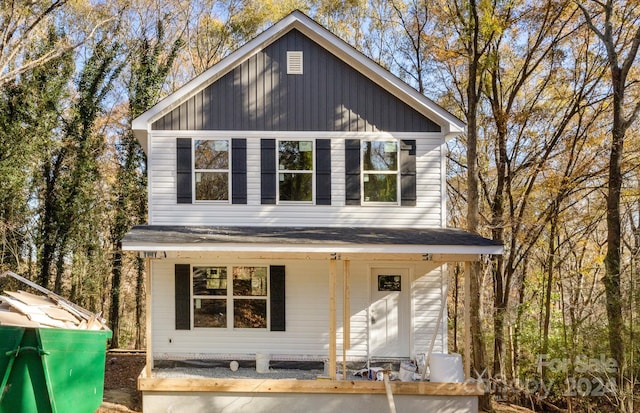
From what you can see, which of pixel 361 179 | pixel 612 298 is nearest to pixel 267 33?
pixel 361 179

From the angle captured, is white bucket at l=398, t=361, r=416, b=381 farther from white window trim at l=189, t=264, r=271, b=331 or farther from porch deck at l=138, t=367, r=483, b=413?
white window trim at l=189, t=264, r=271, b=331

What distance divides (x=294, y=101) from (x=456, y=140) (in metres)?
9.47

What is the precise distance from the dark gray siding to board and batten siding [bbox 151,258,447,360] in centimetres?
294

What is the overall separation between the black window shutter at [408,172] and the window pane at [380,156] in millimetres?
153

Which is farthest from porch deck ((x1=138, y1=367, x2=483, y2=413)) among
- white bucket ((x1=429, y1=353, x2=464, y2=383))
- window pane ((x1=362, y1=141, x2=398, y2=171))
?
window pane ((x1=362, y1=141, x2=398, y2=171))

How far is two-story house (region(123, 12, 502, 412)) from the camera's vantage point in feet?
31.4

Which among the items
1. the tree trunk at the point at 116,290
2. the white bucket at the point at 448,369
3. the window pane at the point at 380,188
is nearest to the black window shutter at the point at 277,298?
the window pane at the point at 380,188

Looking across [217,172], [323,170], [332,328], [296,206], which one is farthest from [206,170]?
[332,328]

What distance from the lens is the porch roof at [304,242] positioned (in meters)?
8.05

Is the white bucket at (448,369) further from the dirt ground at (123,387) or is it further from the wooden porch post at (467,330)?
the dirt ground at (123,387)

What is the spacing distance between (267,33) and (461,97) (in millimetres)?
8508

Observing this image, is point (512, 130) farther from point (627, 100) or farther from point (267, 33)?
point (267, 33)

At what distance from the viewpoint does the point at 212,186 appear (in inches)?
388

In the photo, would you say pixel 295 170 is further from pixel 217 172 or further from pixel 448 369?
pixel 448 369
